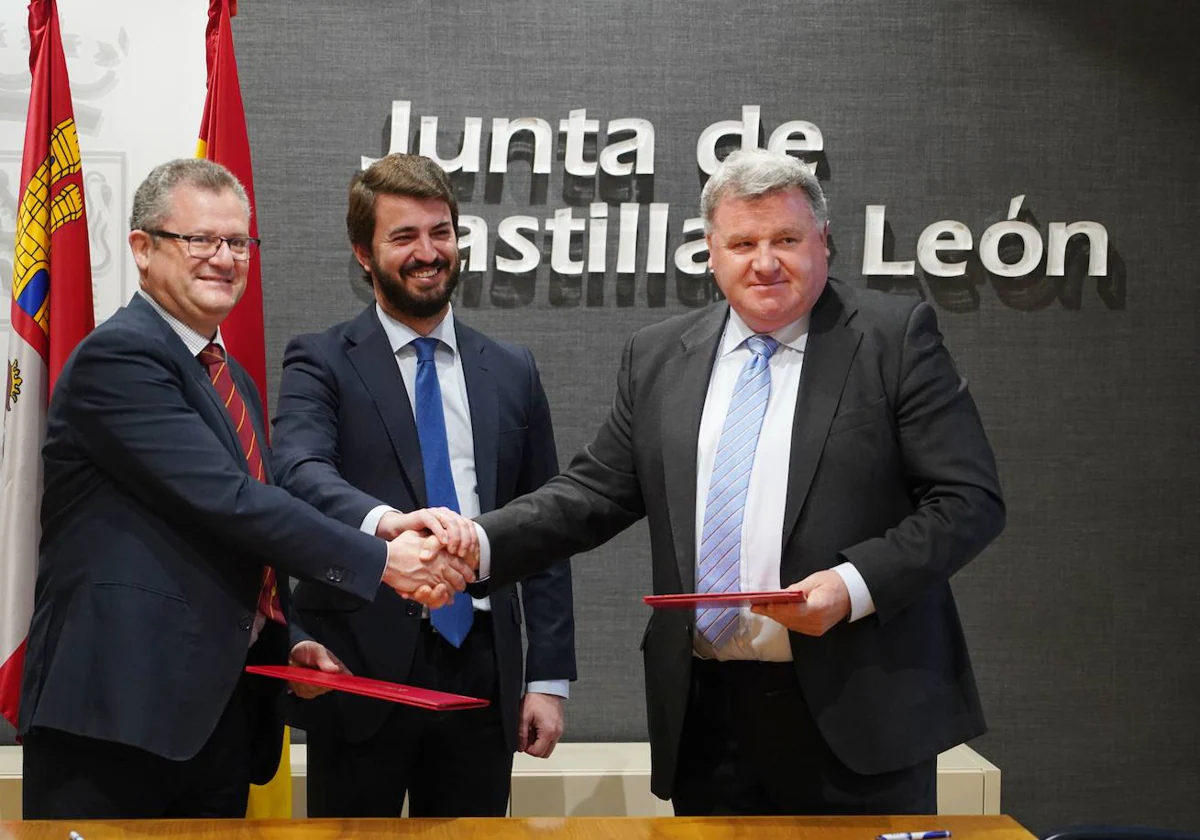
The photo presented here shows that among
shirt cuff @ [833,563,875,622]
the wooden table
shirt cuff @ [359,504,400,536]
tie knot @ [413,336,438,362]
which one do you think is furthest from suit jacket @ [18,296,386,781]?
shirt cuff @ [833,563,875,622]

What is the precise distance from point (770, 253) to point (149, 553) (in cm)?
126

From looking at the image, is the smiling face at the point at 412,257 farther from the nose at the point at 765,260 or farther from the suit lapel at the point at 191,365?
the nose at the point at 765,260

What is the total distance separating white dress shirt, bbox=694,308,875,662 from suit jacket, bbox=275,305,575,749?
565mm

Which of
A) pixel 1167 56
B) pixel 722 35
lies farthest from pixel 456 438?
pixel 1167 56

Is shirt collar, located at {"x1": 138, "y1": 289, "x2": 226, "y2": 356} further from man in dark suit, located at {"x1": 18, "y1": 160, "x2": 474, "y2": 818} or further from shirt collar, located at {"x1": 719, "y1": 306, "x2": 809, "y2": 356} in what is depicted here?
shirt collar, located at {"x1": 719, "y1": 306, "x2": 809, "y2": 356}

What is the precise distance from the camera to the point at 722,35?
4016mm

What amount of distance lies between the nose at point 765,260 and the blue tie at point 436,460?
31.0 inches

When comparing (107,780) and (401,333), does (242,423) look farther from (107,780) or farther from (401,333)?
(107,780)

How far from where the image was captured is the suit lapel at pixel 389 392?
2.77 meters

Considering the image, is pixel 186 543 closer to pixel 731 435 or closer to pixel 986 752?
pixel 731 435

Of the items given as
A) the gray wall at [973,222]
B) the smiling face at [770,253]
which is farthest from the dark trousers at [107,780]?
the gray wall at [973,222]

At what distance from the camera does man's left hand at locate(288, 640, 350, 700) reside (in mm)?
2621

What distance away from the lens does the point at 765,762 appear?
7.65ft

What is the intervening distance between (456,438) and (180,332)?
61 centimetres
